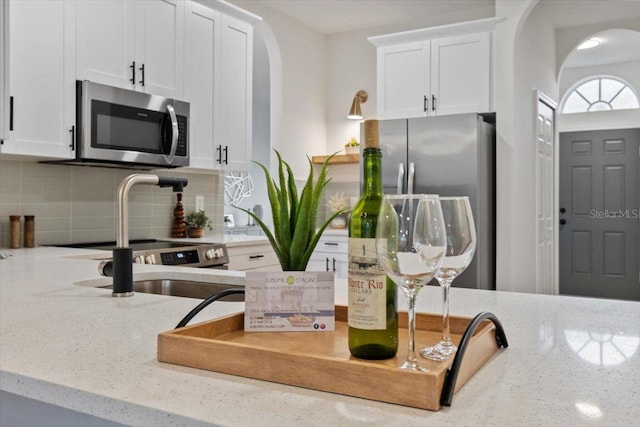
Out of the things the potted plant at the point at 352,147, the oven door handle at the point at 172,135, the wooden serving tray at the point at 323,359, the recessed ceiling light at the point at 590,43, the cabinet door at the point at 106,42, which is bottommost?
the wooden serving tray at the point at 323,359

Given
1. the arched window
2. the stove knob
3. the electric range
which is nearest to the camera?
the electric range

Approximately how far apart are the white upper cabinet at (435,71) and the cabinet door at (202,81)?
1528 mm

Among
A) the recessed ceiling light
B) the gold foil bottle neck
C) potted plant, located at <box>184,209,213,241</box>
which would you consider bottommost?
potted plant, located at <box>184,209,213,241</box>

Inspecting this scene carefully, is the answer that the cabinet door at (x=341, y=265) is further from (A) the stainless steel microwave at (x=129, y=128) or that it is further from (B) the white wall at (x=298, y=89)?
(A) the stainless steel microwave at (x=129, y=128)

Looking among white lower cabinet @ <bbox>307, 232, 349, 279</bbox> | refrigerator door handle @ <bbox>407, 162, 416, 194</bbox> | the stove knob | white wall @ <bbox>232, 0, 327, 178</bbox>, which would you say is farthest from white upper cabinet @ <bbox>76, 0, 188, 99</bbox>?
white lower cabinet @ <bbox>307, 232, 349, 279</bbox>

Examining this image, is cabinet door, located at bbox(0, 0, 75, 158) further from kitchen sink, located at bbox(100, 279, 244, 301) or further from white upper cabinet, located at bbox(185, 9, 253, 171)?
kitchen sink, located at bbox(100, 279, 244, 301)

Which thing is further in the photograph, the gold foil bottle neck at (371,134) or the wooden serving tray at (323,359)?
the gold foil bottle neck at (371,134)

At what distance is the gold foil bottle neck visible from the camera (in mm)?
768

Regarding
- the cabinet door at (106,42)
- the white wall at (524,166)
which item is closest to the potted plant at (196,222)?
the cabinet door at (106,42)

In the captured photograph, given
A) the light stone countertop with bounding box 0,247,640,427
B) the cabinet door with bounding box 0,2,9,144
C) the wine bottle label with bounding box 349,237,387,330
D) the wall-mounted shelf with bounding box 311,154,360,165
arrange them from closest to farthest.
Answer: the light stone countertop with bounding box 0,247,640,427 → the wine bottle label with bounding box 349,237,387,330 → the cabinet door with bounding box 0,2,9,144 → the wall-mounted shelf with bounding box 311,154,360,165

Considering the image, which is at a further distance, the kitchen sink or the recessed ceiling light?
the recessed ceiling light

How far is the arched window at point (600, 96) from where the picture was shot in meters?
6.66

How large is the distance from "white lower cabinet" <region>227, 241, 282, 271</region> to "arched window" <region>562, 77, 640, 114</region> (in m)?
4.84

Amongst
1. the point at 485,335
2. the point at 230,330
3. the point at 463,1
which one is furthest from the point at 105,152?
the point at 463,1
